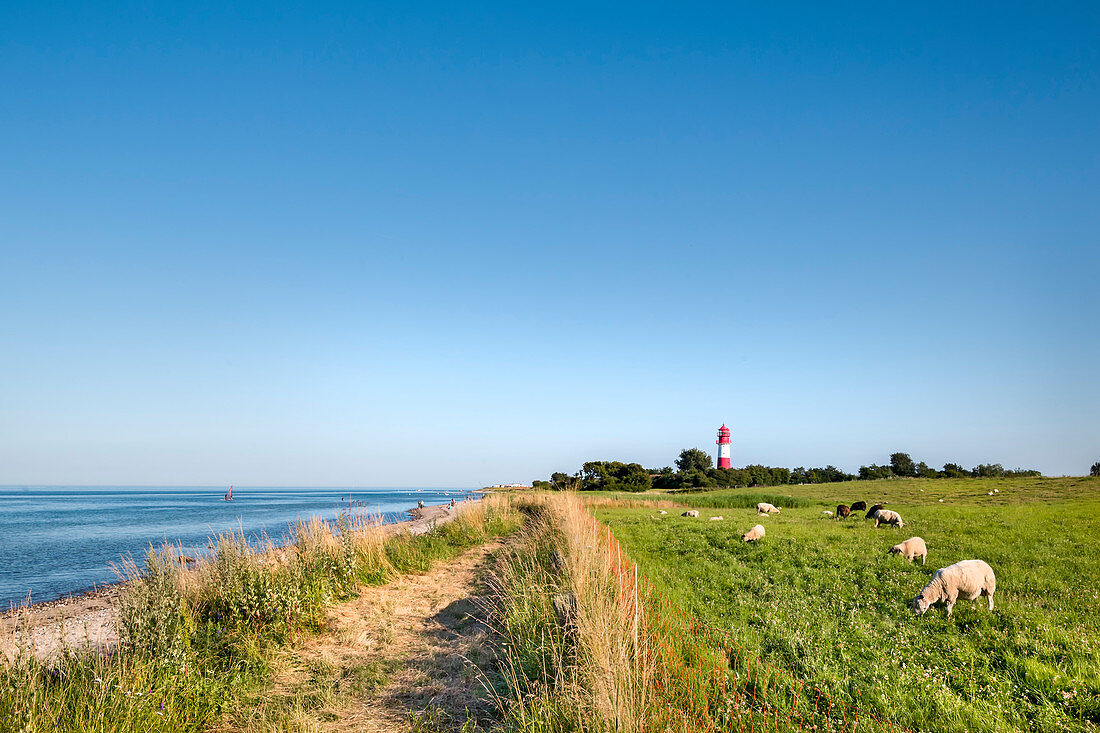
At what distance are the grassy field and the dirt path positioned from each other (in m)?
3.30

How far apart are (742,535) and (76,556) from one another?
78.4ft

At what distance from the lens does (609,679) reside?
353cm

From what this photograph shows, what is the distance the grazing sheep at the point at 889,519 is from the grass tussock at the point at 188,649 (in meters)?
17.6

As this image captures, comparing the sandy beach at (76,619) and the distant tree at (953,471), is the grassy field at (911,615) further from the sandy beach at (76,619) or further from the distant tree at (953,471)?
the distant tree at (953,471)

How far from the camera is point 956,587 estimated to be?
757cm

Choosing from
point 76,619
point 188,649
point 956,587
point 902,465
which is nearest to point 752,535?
point 956,587

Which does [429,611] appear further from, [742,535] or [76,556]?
[76,556]

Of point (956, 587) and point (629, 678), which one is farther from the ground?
point (629, 678)

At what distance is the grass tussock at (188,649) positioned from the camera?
433 centimetres

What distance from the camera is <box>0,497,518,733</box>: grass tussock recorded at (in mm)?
4328

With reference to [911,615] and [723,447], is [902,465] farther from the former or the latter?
[911,615]

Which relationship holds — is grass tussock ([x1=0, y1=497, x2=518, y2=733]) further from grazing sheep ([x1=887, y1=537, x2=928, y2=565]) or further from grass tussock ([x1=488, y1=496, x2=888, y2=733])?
grazing sheep ([x1=887, y1=537, x2=928, y2=565])

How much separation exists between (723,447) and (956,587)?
62.3 meters

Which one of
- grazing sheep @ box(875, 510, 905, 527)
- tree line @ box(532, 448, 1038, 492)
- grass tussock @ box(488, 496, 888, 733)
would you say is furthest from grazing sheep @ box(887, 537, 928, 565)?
tree line @ box(532, 448, 1038, 492)
